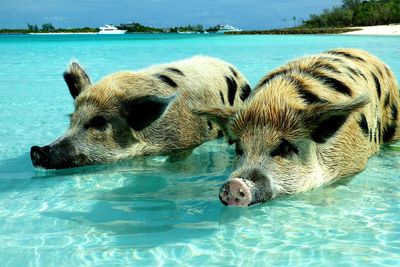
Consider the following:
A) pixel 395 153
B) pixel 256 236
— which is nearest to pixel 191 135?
pixel 395 153

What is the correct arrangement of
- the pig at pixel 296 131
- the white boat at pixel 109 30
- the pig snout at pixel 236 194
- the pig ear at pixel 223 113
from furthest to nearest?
the white boat at pixel 109 30
the pig ear at pixel 223 113
the pig at pixel 296 131
the pig snout at pixel 236 194

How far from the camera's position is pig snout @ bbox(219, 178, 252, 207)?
4848mm

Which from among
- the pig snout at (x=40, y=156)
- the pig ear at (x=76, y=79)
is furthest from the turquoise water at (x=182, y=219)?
the pig ear at (x=76, y=79)

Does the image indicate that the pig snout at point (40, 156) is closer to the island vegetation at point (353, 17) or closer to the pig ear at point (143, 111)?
the pig ear at point (143, 111)

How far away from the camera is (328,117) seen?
5453 millimetres

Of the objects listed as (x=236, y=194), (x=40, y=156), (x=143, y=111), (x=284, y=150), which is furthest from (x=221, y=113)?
(x=40, y=156)

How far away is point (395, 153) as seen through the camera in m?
7.68

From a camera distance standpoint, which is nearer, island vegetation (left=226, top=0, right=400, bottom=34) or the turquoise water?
the turquoise water

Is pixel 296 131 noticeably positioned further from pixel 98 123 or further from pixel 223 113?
pixel 98 123

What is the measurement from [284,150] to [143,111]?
8.07 feet

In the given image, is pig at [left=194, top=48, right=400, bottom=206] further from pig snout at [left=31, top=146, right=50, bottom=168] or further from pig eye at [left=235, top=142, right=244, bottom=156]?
pig snout at [left=31, top=146, right=50, bottom=168]

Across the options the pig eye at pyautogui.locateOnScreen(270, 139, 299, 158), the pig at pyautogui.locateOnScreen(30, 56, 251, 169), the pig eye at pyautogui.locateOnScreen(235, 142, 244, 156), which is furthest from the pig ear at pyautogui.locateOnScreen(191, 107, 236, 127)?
the pig at pyautogui.locateOnScreen(30, 56, 251, 169)

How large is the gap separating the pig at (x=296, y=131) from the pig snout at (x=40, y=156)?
7.19 feet

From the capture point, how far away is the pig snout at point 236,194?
485 centimetres
